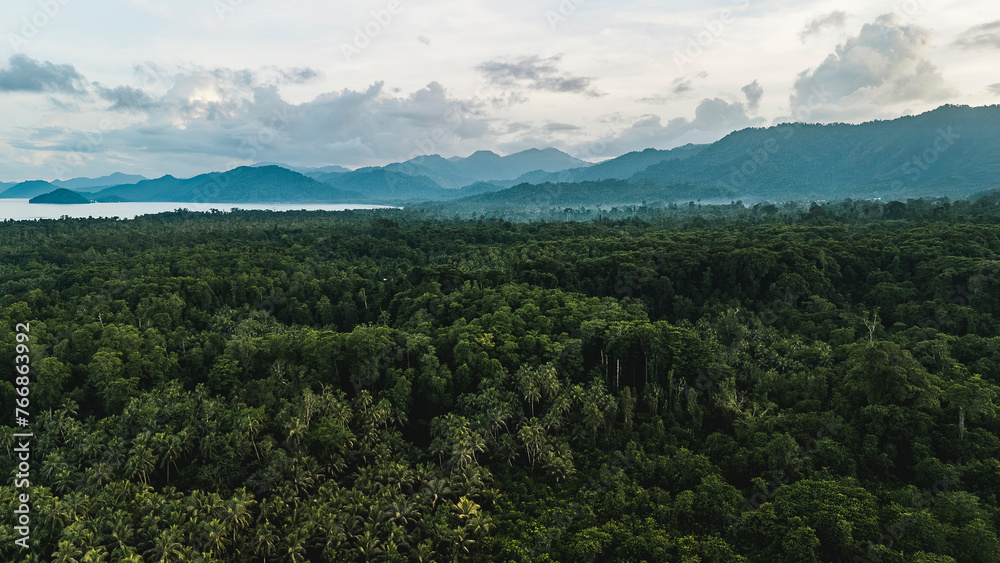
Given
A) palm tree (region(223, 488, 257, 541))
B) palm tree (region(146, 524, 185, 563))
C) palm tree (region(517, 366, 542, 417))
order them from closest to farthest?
palm tree (region(146, 524, 185, 563)) < palm tree (region(223, 488, 257, 541)) < palm tree (region(517, 366, 542, 417))

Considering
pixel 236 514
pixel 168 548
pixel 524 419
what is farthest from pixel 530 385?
pixel 168 548

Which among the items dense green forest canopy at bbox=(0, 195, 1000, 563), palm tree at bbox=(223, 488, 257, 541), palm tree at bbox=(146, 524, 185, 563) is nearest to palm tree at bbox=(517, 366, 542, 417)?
dense green forest canopy at bbox=(0, 195, 1000, 563)

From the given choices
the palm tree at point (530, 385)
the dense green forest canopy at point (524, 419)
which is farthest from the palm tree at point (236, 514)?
the palm tree at point (530, 385)

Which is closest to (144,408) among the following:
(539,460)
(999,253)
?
(539,460)

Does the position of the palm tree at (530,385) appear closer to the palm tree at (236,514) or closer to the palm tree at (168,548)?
the palm tree at (236,514)

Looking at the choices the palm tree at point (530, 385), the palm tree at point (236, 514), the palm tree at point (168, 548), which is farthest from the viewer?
the palm tree at point (530, 385)

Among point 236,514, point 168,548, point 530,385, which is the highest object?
point 530,385

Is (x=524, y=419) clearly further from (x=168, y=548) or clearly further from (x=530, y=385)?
(x=168, y=548)

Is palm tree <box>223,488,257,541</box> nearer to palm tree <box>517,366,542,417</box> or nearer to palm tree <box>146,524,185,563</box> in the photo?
palm tree <box>146,524,185,563</box>
